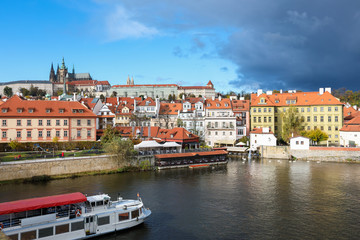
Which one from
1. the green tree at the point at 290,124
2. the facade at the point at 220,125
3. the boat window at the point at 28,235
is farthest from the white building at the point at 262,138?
the boat window at the point at 28,235

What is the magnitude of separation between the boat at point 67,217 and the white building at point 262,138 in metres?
48.9

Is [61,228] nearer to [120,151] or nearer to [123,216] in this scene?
[123,216]

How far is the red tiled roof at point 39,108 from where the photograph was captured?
188 ft

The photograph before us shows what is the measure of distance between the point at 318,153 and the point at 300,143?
4.18 m

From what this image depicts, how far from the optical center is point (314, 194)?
36062mm

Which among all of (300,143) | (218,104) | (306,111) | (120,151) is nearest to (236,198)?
(120,151)

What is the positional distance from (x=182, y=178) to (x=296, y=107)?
4823 centimetres

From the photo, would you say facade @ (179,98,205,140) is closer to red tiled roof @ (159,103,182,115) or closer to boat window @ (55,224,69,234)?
red tiled roof @ (159,103,182,115)

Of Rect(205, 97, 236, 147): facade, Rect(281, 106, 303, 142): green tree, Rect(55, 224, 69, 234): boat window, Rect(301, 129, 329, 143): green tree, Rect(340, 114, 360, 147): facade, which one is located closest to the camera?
Rect(55, 224, 69, 234): boat window

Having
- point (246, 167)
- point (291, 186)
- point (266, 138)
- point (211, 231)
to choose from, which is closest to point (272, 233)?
point (211, 231)

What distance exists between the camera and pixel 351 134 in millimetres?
67438

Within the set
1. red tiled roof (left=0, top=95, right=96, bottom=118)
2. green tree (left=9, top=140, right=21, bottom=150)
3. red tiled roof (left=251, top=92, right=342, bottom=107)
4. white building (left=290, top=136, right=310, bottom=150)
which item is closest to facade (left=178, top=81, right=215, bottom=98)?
red tiled roof (left=251, top=92, right=342, bottom=107)

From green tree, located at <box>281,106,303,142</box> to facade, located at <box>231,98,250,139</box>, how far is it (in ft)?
32.3

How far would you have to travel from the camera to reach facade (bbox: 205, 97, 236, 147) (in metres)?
75.6
